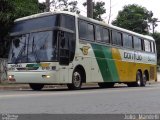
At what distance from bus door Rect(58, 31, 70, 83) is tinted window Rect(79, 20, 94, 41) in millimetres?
1439

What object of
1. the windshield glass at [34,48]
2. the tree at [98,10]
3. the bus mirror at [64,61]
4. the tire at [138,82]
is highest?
the tree at [98,10]

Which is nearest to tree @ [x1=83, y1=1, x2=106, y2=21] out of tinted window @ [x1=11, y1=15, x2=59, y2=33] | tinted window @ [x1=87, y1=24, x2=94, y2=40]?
tinted window @ [x1=87, y1=24, x2=94, y2=40]

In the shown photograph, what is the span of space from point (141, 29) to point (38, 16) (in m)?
46.5

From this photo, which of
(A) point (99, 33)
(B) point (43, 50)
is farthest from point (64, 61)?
(A) point (99, 33)

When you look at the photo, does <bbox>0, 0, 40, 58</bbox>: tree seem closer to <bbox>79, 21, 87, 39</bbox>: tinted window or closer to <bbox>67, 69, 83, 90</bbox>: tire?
<bbox>79, 21, 87, 39</bbox>: tinted window

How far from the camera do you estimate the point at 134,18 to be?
64.8m

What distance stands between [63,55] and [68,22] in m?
1.55

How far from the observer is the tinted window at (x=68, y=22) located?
18.4 m

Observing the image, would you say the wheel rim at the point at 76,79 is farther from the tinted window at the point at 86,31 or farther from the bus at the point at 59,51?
the tinted window at the point at 86,31

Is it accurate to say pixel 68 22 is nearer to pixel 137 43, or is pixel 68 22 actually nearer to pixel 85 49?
pixel 85 49

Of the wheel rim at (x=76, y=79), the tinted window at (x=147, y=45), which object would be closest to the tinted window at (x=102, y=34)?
the wheel rim at (x=76, y=79)

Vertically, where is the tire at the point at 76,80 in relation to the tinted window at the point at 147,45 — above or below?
below

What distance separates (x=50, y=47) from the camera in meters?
17.9

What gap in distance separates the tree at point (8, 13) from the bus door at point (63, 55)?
536 cm
